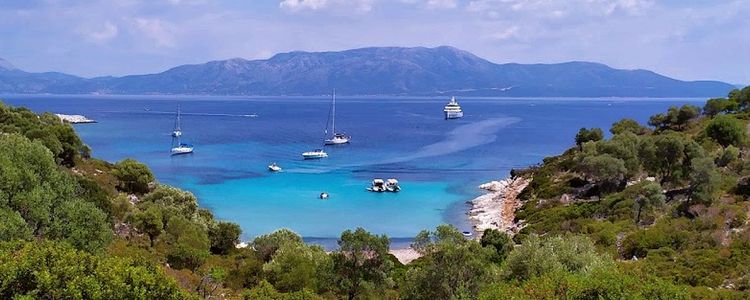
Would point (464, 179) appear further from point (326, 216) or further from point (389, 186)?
point (326, 216)

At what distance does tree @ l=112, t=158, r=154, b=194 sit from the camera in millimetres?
41094

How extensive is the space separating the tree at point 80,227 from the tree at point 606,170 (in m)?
36.1

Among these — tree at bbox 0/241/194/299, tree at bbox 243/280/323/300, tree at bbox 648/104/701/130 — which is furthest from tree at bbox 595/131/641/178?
tree at bbox 0/241/194/299

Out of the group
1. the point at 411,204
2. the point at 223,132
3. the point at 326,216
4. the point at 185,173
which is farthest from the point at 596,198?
the point at 223,132

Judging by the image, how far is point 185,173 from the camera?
69562mm

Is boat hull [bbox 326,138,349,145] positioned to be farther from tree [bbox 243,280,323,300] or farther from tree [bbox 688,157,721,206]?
tree [bbox 243,280,323,300]

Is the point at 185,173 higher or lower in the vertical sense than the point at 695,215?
lower

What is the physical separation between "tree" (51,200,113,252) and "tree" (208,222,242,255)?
44.9 ft

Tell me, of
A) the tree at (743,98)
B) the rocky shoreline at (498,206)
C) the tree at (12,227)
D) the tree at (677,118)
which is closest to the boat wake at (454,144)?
the rocky shoreline at (498,206)

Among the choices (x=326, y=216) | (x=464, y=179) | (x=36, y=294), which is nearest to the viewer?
(x=36, y=294)

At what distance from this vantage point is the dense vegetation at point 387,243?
1302 cm

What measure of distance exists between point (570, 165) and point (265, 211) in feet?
100

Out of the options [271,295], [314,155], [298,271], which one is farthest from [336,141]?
[271,295]

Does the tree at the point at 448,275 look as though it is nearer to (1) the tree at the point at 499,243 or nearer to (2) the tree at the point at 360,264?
(2) the tree at the point at 360,264
